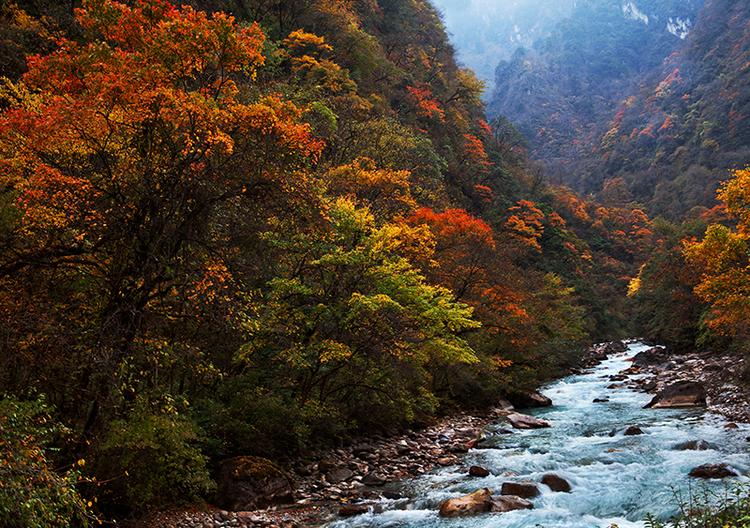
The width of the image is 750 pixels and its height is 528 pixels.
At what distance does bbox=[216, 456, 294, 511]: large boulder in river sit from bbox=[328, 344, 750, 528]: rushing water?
5.35ft

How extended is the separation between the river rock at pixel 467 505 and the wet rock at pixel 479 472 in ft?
6.49

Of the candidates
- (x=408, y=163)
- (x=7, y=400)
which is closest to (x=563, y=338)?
(x=408, y=163)

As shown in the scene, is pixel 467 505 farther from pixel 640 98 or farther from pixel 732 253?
pixel 640 98

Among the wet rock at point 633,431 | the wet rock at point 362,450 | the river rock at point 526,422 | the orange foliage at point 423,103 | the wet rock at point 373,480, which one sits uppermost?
the orange foliage at point 423,103

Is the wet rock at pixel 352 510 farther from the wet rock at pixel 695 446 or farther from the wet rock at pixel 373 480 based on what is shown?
the wet rock at pixel 695 446

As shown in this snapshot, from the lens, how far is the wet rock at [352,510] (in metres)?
8.71

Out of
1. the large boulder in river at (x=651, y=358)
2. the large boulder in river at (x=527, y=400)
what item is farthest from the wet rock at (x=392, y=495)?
the large boulder in river at (x=651, y=358)

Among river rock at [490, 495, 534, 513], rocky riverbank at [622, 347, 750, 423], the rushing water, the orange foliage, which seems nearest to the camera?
the rushing water

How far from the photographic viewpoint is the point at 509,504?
348 inches

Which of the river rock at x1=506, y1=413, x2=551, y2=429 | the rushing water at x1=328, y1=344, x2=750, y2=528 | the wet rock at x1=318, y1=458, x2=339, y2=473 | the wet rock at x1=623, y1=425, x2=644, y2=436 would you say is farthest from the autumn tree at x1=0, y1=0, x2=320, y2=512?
the wet rock at x1=623, y1=425, x2=644, y2=436

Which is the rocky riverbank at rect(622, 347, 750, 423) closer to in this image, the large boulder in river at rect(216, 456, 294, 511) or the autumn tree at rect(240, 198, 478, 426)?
the autumn tree at rect(240, 198, 478, 426)

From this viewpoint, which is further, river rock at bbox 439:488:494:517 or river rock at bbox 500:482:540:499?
river rock at bbox 500:482:540:499

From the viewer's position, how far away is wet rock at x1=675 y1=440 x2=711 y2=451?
11.7 meters

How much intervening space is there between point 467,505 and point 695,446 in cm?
736
